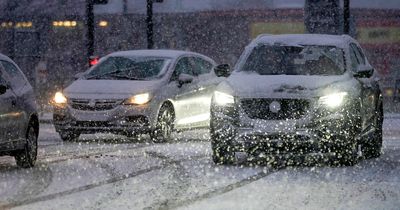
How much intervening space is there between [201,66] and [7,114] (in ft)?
28.6

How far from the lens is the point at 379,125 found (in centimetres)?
1633

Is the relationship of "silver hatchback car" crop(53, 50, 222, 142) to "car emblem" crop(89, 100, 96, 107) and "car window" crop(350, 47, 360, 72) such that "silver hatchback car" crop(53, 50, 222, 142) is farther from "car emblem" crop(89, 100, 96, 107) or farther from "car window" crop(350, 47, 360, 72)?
"car window" crop(350, 47, 360, 72)

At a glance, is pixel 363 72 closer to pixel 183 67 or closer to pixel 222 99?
pixel 222 99

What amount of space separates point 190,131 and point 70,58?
33467 mm

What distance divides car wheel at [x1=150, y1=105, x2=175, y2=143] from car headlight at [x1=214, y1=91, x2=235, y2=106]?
4.59 meters

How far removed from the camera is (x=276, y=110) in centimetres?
1424

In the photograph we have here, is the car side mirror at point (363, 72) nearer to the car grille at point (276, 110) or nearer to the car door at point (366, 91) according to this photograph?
the car door at point (366, 91)

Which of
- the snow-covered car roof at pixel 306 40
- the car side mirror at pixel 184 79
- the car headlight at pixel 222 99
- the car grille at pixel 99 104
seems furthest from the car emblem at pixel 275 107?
the car side mirror at pixel 184 79

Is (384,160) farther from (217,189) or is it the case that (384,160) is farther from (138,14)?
(138,14)

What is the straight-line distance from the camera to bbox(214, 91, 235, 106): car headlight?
1441 centimetres

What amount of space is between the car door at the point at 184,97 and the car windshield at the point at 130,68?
11.9 inches

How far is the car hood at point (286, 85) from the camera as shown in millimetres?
14344

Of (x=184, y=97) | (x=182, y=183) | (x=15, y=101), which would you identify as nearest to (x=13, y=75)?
(x=15, y=101)

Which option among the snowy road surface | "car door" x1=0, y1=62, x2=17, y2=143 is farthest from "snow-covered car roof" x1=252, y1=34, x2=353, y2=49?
"car door" x1=0, y1=62, x2=17, y2=143
